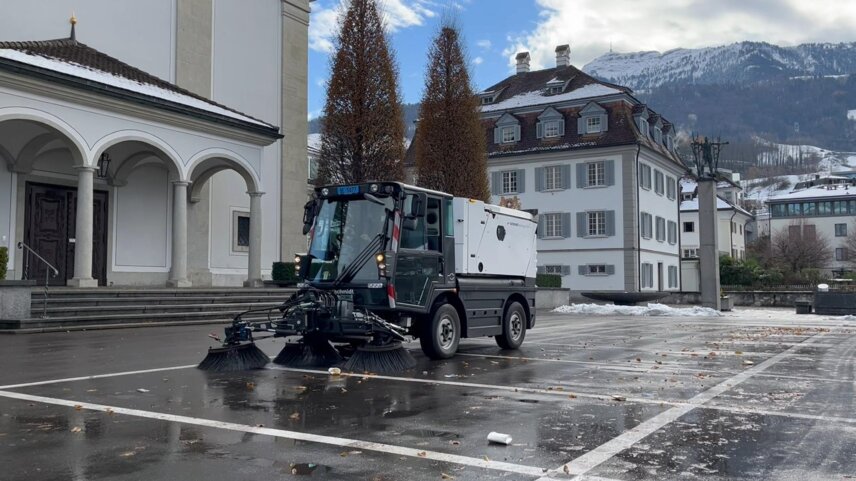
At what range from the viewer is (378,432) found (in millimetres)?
6465

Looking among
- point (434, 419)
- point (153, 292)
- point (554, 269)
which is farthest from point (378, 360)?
point (554, 269)

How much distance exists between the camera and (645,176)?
49.6 m

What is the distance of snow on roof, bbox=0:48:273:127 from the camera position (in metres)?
19.2

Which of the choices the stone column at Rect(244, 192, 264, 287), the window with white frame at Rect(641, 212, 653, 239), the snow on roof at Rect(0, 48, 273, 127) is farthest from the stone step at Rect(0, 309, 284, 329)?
the window with white frame at Rect(641, 212, 653, 239)

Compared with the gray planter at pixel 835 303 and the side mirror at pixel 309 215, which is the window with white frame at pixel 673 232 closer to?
the gray planter at pixel 835 303

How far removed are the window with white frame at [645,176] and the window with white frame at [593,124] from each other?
3.71 m

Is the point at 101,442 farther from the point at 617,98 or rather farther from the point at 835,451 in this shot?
the point at 617,98

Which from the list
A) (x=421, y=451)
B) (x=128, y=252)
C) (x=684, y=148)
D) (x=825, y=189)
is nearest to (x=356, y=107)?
(x=128, y=252)

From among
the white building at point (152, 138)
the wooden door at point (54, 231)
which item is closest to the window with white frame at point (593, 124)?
the white building at point (152, 138)

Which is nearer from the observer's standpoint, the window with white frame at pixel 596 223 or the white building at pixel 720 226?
the window with white frame at pixel 596 223

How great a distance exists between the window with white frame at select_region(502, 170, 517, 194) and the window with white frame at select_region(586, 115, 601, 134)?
19.0 ft

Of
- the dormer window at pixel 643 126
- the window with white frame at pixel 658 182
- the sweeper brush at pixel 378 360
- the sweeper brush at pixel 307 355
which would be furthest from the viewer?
the window with white frame at pixel 658 182

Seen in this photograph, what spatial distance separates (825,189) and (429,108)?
85279mm

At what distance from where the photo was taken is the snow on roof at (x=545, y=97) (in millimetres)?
50109
